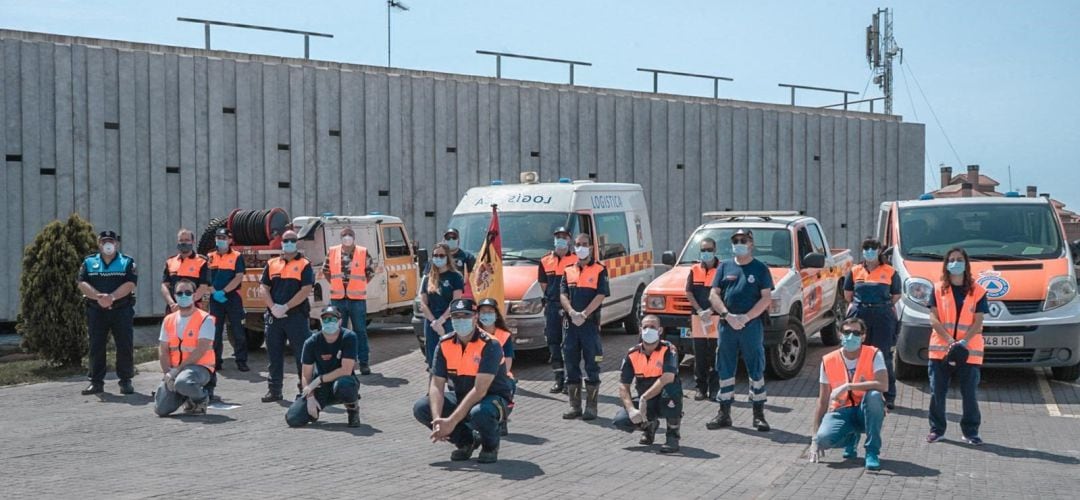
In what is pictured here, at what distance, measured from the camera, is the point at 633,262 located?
53.8 feet

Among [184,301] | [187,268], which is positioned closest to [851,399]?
[184,301]

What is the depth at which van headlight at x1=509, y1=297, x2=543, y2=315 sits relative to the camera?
1341cm

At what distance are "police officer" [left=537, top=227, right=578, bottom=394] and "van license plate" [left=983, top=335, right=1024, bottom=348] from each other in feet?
14.9

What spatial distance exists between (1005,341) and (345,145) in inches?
539

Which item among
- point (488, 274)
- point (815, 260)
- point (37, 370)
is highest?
point (815, 260)

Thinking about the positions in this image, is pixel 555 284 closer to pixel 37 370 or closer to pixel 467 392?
pixel 467 392

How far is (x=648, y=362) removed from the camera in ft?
30.0

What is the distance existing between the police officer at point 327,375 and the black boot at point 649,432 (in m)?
2.79

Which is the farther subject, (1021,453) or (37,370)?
(37,370)

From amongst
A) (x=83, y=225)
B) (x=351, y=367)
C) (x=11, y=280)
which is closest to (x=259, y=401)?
(x=351, y=367)

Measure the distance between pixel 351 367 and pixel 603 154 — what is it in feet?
48.6

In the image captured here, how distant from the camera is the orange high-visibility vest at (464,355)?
8.64m

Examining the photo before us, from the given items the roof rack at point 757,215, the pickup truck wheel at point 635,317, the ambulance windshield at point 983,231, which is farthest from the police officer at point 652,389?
the pickup truck wheel at point 635,317

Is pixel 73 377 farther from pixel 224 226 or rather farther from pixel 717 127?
pixel 717 127
